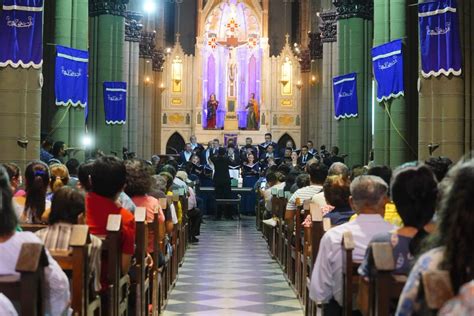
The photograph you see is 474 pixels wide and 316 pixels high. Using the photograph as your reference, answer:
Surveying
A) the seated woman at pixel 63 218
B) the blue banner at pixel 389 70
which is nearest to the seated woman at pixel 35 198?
the seated woman at pixel 63 218

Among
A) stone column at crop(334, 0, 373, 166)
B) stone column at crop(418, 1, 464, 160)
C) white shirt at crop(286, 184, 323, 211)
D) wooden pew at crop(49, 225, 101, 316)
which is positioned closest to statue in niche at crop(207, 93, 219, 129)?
stone column at crop(334, 0, 373, 166)

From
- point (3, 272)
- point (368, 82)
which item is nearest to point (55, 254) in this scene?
point (3, 272)

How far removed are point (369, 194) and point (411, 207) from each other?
1.48 meters

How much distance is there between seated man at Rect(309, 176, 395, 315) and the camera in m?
5.94

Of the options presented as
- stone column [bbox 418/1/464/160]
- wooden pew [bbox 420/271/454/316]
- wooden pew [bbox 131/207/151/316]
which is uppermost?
stone column [bbox 418/1/464/160]

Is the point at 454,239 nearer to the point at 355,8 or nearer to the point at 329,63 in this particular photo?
the point at 355,8

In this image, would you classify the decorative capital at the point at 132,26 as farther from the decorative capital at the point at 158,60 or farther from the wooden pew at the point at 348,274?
the wooden pew at the point at 348,274

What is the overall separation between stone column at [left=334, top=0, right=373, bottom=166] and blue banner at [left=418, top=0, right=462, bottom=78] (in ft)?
28.5

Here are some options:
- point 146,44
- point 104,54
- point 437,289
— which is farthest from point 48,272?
→ point 146,44

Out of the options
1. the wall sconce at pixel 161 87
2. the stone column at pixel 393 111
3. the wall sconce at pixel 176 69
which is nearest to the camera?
the stone column at pixel 393 111

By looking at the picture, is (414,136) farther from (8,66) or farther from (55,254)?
(55,254)

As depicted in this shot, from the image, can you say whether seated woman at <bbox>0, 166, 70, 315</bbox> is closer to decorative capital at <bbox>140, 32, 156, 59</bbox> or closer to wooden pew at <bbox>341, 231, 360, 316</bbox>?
wooden pew at <bbox>341, 231, 360, 316</bbox>

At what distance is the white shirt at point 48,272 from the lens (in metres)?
4.23

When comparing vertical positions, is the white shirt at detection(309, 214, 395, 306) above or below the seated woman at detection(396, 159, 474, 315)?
below
